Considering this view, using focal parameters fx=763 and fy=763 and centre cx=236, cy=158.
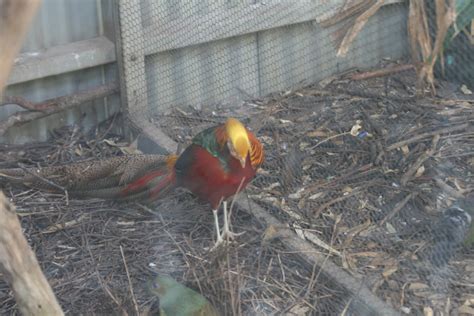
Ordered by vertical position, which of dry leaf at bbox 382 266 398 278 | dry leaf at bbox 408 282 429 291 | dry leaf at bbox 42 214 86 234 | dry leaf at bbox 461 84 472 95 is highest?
dry leaf at bbox 461 84 472 95

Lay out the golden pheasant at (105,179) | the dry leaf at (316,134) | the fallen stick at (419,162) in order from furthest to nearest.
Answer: the dry leaf at (316,134) → the fallen stick at (419,162) → the golden pheasant at (105,179)

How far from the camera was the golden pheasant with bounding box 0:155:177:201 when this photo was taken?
3627 mm

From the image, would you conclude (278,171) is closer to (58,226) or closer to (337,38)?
(58,226)

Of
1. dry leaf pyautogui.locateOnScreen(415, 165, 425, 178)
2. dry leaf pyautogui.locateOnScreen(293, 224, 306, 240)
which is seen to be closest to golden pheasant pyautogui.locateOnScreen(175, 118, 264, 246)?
dry leaf pyautogui.locateOnScreen(293, 224, 306, 240)

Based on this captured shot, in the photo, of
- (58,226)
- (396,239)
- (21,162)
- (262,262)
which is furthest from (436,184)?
(21,162)

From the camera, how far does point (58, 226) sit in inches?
134

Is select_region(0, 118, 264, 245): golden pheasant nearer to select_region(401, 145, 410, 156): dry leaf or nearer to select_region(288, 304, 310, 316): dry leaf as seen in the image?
select_region(288, 304, 310, 316): dry leaf

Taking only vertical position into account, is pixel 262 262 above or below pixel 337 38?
below

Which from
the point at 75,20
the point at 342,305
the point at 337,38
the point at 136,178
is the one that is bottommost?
the point at 342,305

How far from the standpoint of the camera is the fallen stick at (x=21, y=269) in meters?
1.89

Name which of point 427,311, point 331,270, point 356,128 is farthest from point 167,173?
point 427,311

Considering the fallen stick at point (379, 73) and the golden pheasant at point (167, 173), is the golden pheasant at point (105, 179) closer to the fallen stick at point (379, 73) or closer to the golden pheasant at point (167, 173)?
the golden pheasant at point (167, 173)

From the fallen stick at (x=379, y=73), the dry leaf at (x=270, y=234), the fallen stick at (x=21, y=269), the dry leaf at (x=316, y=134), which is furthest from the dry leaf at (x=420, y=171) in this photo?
the fallen stick at (x=21, y=269)

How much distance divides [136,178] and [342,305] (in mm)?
1222
